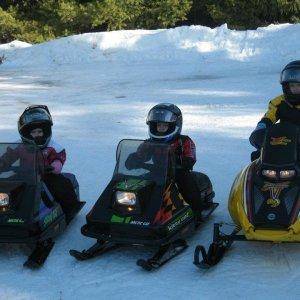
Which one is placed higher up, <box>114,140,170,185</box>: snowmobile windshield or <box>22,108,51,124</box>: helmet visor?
<box>22,108,51,124</box>: helmet visor

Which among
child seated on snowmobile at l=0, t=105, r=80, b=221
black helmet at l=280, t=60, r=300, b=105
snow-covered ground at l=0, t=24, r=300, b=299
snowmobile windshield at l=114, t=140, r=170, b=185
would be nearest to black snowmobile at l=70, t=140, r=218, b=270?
snowmobile windshield at l=114, t=140, r=170, b=185

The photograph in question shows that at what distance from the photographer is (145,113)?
12.0 meters

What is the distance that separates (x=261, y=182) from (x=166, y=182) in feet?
2.73

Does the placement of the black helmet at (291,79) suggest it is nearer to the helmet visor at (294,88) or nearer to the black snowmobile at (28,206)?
the helmet visor at (294,88)

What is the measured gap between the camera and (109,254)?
529 centimetres

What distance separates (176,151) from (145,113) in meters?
6.31

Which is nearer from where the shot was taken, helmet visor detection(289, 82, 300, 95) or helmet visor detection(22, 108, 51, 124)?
helmet visor detection(289, 82, 300, 95)

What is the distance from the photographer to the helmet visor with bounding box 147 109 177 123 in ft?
18.8

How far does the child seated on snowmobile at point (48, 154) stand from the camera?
577 cm

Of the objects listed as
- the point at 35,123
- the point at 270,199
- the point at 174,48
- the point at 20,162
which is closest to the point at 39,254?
the point at 20,162

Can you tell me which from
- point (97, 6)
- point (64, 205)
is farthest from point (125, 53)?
point (64, 205)

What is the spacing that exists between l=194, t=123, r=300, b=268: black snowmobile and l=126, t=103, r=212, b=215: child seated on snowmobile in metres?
0.53

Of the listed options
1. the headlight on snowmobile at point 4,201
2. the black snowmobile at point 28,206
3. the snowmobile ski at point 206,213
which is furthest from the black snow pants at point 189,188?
the headlight on snowmobile at point 4,201

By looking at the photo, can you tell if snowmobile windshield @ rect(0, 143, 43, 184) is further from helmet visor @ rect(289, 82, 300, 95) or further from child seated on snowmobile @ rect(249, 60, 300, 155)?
helmet visor @ rect(289, 82, 300, 95)
